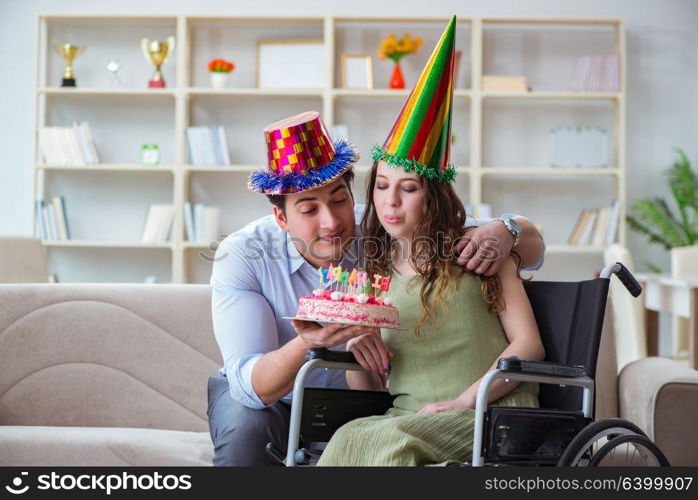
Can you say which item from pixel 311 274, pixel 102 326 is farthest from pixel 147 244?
pixel 311 274

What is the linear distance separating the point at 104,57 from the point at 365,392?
447cm

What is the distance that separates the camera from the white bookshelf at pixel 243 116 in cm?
573

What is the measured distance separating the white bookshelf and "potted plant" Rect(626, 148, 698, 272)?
0.89ft

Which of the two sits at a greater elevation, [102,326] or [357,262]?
[357,262]

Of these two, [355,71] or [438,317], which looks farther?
[355,71]

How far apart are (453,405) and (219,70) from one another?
4219 mm

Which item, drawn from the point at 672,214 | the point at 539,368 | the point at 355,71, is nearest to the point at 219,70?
the point at 355,71

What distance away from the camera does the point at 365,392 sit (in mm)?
1935

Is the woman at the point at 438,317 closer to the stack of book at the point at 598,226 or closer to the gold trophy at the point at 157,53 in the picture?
the stack of book at the point at 598,226

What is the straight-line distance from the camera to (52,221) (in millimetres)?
5602

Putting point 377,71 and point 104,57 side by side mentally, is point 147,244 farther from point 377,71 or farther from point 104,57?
point 377,71

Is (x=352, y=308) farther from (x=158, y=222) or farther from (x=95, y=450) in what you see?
(x=158, y=222)

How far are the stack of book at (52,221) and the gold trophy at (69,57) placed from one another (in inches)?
29.1

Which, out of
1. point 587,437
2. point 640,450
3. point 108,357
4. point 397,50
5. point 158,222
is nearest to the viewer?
point 587,437
